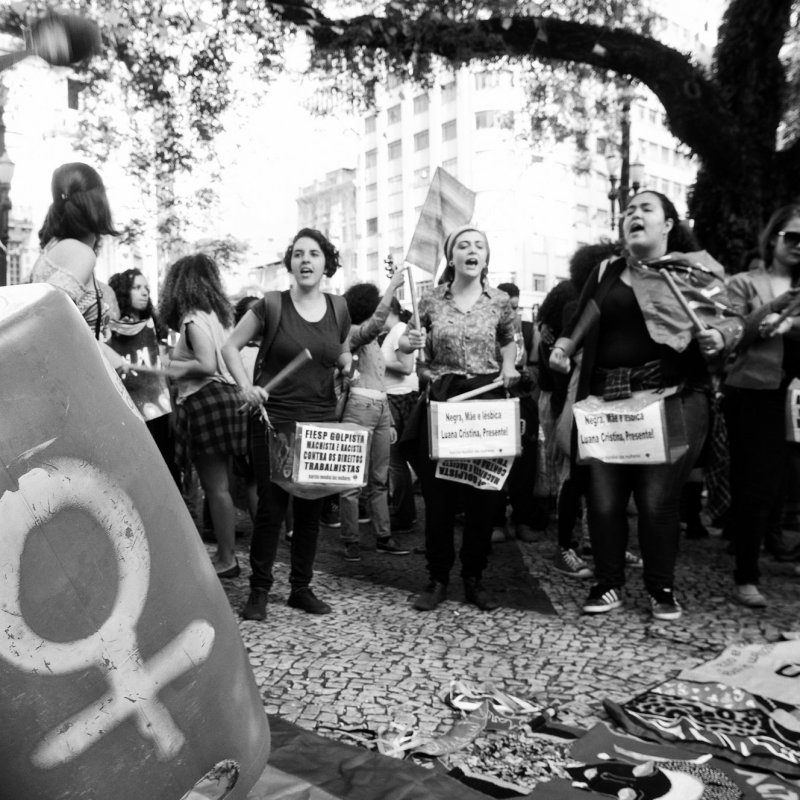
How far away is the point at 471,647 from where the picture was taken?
3.56m

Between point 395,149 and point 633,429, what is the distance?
5869cm

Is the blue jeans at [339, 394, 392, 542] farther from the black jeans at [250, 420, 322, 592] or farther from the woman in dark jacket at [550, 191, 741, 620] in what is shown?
the woman in dark jacket at [550, 191, 741, 620]

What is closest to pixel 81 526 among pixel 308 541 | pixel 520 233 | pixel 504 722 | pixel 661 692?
pixel 504 722

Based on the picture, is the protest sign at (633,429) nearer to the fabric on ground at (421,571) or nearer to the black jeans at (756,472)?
the black jeans at (756,472)

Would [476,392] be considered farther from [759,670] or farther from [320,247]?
[759,670]

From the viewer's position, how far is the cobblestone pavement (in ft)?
9.50

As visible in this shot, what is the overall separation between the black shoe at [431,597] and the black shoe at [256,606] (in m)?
0.74

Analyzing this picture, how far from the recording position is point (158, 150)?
976 cm

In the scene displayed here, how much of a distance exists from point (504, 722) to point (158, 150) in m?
8.63

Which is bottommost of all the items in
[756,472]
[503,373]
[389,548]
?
[389,548]

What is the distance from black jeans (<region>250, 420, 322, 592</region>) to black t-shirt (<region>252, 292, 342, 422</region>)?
165 millimetres

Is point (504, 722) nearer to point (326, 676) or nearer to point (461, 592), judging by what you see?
point (326, 676)

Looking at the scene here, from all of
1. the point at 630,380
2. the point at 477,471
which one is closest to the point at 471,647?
the point at 477,471

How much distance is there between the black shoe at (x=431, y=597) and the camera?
13.5 ft
